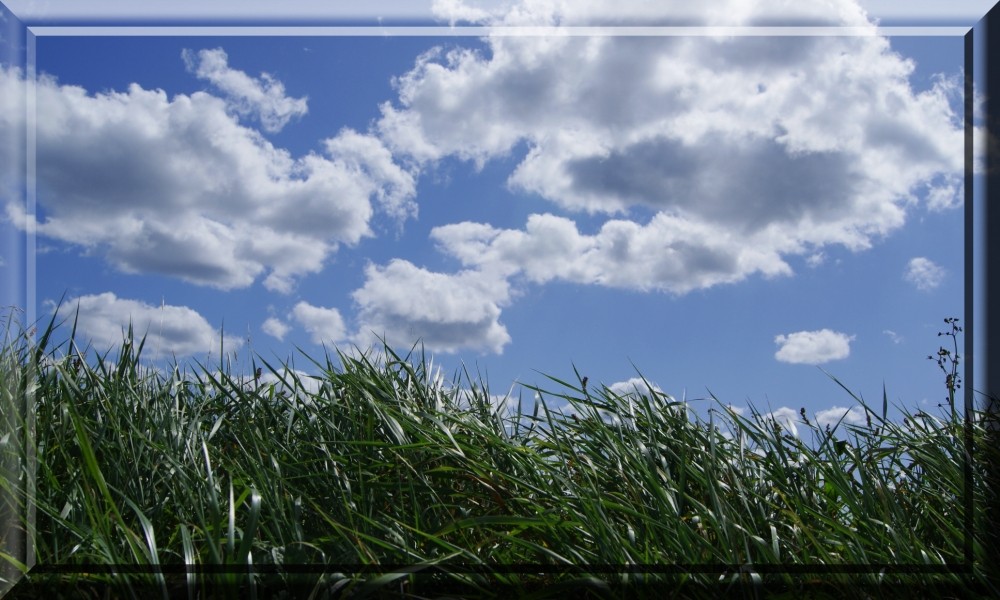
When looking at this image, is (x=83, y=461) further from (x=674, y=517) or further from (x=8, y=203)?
(x=674, y=517)

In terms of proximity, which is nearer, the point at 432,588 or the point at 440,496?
the point at 432,588

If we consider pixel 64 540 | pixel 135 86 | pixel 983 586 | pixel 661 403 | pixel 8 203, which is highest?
pixel 135 86

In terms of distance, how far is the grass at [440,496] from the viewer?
1.62 metres

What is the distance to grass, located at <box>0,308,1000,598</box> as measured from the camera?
1620 mm

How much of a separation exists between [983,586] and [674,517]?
809 mm

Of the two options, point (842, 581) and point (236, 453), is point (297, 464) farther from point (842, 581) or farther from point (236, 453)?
point (842, 581)

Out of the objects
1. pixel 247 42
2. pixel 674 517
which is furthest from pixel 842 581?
pixel 247 42

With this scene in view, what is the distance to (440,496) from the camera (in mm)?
2031

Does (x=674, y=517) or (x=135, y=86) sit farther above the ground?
(x=135, y=86)

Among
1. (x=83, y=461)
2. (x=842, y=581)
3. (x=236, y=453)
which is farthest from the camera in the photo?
(x=236, y=453)

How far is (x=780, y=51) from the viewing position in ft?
7.56

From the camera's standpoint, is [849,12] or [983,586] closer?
[983,586]

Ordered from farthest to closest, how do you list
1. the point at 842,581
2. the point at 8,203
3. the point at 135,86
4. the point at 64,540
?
the point at 135,86 < the point at 8,203 < the point at 64,540 < the point at 842,581

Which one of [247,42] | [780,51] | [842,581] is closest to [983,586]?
[842,581]
